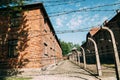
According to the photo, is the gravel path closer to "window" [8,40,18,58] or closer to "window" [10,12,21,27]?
"window" [8,40,18,58]

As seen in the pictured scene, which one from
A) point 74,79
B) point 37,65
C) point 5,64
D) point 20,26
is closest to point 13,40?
point 20,26

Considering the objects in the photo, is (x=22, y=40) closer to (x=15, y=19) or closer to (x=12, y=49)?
(x=12, y=49)

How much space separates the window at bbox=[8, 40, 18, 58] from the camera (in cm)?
1602

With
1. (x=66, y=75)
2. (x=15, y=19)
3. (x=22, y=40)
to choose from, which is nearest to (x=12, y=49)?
(x=22, y=40)

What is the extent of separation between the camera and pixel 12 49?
16.2 metres

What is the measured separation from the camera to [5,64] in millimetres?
16109

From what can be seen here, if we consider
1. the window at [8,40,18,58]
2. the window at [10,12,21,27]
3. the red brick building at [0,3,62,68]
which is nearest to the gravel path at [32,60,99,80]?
the red brick building at [0,3,62,68]

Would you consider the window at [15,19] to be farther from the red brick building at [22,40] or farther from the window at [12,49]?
the window at [12,49]

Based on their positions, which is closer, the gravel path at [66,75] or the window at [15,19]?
the gravel path at [66,75]

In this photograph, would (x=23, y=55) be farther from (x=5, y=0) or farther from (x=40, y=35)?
(x=5, y=0)

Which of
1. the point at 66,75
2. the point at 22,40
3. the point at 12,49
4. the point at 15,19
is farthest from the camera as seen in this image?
the point at 15,19

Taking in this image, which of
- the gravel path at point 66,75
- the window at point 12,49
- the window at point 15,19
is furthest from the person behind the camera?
the window at point 15,19

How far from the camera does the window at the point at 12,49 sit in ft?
52.5

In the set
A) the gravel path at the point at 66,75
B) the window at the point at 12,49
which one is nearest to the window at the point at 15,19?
the window at the point at 12,49
